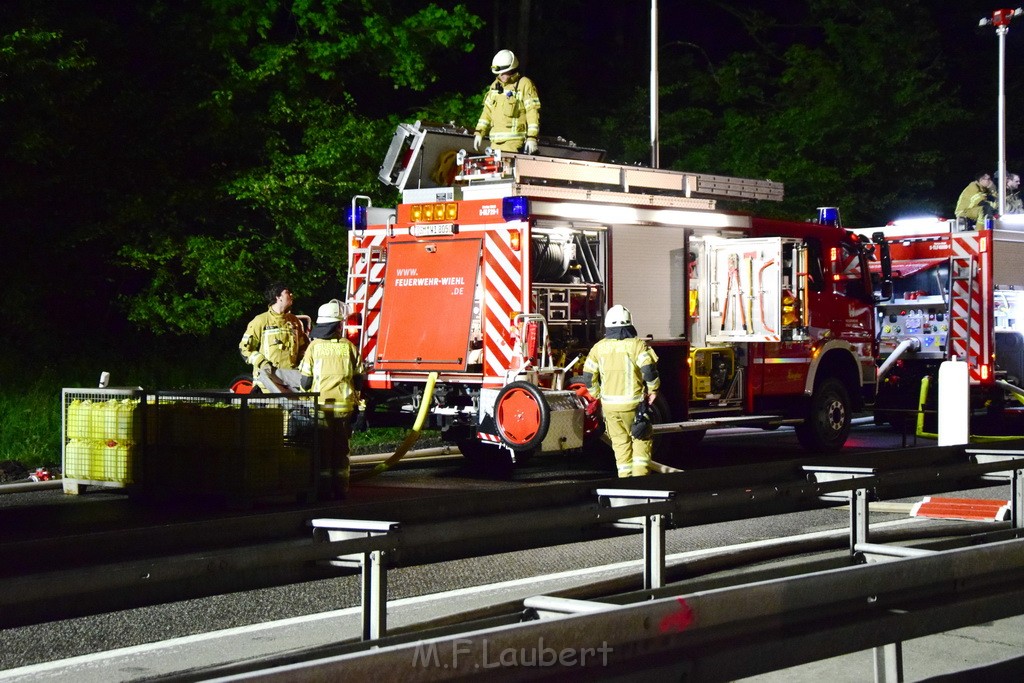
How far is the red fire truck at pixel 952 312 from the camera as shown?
16.8m

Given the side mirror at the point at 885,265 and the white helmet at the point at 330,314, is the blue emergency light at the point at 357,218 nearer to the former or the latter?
the white helmet at the point at 330,314

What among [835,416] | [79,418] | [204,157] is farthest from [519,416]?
[204,157]

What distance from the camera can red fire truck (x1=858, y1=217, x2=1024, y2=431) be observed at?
1684 cm

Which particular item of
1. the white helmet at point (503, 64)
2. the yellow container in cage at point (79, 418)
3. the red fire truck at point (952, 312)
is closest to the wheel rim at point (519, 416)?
the yellow container in cage at point (79, 418)

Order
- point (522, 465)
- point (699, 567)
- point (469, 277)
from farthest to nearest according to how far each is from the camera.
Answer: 1. point (522, 465)
2. point (469, 277)
3. point (699, 567)

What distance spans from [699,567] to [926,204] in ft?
85.0

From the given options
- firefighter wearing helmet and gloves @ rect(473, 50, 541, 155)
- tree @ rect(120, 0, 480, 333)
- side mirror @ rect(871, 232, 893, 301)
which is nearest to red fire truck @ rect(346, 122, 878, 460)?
side mirror @ rect(871, 232, 893, 301)

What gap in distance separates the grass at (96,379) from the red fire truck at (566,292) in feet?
8.05

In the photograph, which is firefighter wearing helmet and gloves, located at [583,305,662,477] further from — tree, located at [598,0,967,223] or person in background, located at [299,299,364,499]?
tree, located at [598,0,967,223]

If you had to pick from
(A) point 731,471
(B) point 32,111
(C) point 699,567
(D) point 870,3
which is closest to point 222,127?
(B) point 32,111

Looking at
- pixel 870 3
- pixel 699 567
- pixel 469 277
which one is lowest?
pixel 699 567

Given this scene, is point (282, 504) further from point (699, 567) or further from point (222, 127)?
Result: point (222, 127)

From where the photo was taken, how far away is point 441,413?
1273 centimetres

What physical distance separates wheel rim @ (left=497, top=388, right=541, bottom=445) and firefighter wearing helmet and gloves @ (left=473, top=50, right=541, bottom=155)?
2.97m
